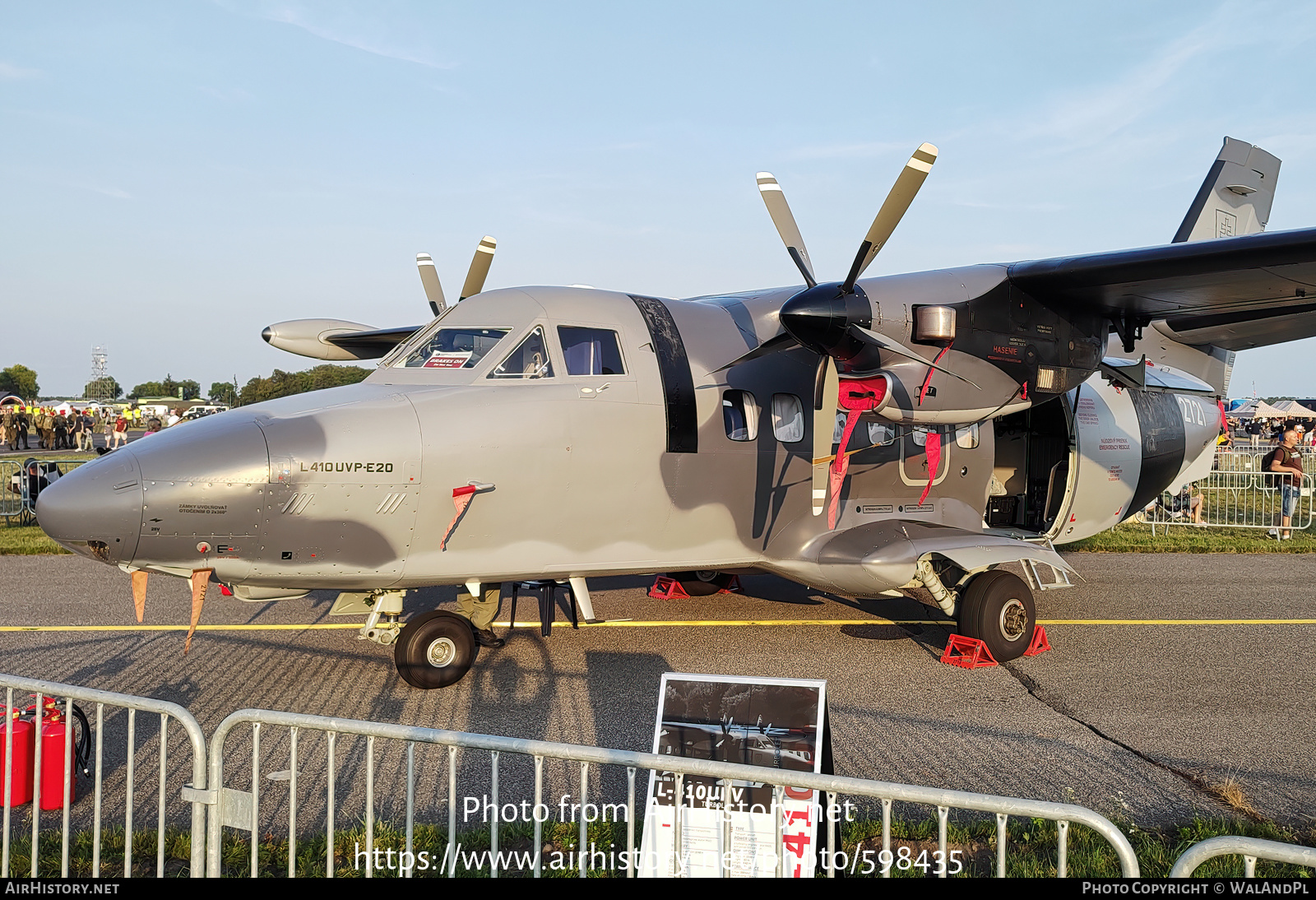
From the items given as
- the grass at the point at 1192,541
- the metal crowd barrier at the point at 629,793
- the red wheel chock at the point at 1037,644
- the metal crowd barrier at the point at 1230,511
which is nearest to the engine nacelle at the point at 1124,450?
the red wheel chock at the point at 1037,644

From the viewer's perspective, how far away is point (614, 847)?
4.50m

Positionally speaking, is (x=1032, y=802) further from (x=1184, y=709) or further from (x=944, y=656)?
(x=944, y=656)

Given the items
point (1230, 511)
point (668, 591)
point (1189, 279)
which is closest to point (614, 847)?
point (1189, 279)

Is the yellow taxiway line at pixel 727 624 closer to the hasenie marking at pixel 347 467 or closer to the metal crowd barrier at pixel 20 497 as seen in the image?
the hasenie marking at pixel 347 467

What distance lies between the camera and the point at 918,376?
841 centimetres

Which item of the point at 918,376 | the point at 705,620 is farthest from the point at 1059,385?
the point at 705,620

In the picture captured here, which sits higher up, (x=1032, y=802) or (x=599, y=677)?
(x=1032, y=802)

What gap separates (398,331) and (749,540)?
217 inches

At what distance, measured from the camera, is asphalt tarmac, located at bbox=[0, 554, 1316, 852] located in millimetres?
5852

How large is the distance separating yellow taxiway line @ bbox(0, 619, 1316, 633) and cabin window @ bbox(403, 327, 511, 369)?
3296 mm

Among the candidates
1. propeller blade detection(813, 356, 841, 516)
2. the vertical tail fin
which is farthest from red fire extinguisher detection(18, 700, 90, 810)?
the vertical tail fin

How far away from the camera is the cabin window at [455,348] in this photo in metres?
7.85

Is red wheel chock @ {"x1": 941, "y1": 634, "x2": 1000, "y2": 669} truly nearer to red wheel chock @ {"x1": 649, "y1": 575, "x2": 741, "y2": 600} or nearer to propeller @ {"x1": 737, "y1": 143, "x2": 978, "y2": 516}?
propeller @ {"x1": 737, "y1": 143, "x2": 978, "y2": 516}
